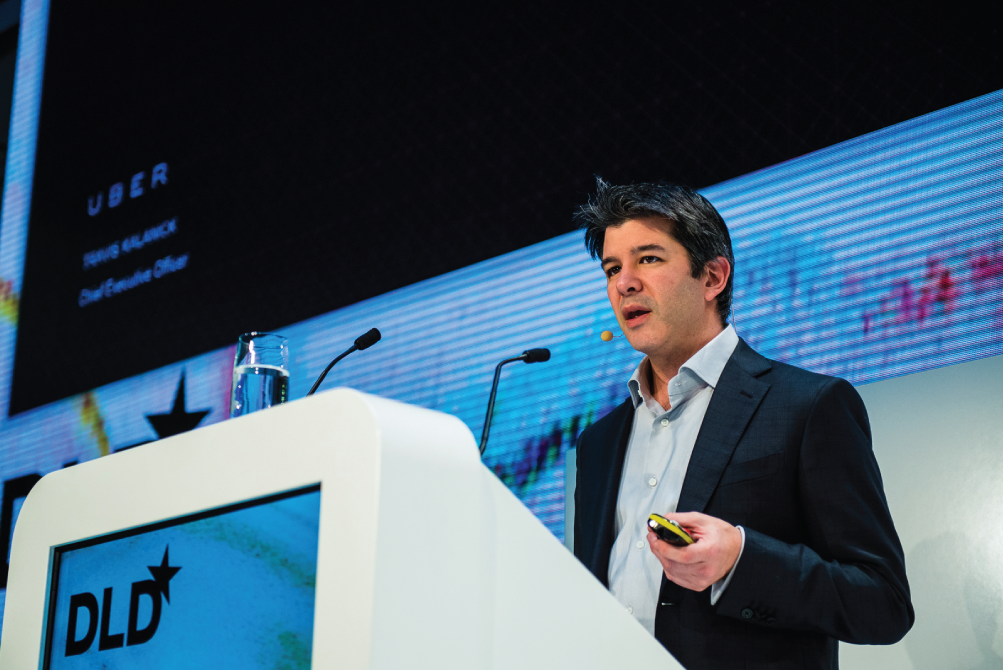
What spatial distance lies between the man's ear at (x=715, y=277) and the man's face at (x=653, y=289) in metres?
0.01

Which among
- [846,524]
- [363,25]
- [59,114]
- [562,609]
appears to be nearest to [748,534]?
[846,524]

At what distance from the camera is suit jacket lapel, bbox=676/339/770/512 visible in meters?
1.37

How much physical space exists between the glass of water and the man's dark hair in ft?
2.40

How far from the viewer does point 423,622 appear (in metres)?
0.61

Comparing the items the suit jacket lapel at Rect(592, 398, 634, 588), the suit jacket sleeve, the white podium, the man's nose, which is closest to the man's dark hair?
the man's nose

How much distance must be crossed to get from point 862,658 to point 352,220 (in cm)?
220

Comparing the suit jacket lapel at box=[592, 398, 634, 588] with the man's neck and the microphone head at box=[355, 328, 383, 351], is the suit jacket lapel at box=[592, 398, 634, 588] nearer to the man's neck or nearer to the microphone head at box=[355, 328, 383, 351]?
the man's neck

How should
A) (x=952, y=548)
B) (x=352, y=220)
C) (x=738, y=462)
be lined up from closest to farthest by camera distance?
(x=738, y=462) → (x=952, y=548) → (x=352, y=220)

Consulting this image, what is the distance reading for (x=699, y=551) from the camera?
3.16 ft

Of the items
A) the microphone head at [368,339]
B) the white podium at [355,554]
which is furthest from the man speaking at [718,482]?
the microphone head at [368,339]

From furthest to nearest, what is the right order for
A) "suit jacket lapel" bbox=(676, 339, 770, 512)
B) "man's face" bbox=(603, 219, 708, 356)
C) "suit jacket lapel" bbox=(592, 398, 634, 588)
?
1. "man's face" bbox=(603, 219, 708, 356)
2. "suit jacket lapel" bbox=(592, 398, 634, 588)
3. "suit jacket lapel" bbox=(676, 339, 770, 512)

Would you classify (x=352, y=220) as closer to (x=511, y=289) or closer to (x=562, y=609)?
(x=511, y=289)

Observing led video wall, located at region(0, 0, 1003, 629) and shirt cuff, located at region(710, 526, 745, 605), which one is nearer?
shirt cuff, located at region(710, 526, 745, 605)

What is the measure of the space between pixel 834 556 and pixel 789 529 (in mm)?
88
